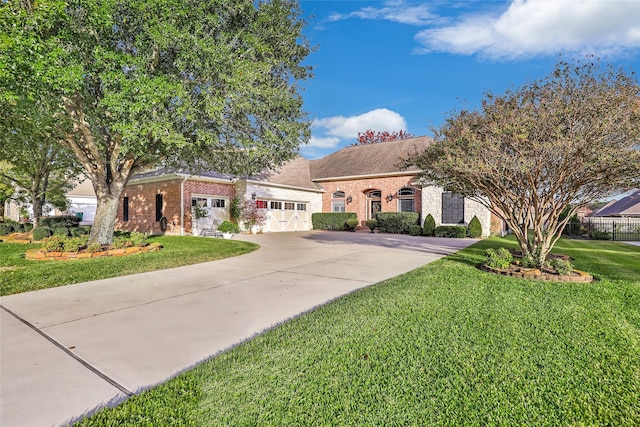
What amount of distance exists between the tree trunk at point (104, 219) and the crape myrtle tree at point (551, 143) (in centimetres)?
954

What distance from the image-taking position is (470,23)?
8977 mm

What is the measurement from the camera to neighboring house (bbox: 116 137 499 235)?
16.1m

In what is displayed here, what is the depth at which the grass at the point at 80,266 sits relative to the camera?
5.84 metres

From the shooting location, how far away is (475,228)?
16.2m

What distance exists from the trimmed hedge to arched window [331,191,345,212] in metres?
1.18

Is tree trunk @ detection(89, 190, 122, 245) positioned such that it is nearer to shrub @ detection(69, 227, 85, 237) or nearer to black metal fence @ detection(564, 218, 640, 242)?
shrub @ detection(69, 227, 85, 237)

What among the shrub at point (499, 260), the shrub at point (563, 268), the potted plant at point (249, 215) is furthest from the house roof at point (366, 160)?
the shrub at point (563, 268)

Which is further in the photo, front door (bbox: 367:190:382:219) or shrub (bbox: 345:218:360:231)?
front door (bbox: 367:190:382:219)

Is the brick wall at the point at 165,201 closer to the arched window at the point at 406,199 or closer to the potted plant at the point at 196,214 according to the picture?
the potted plant at the point at 196,214

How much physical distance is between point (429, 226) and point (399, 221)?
67.2 inches

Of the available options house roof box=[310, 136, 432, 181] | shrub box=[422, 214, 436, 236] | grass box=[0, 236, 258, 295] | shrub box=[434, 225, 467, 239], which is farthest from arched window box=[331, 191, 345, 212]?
grass box=[0, 236, 258, 295]

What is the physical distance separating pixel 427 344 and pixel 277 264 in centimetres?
520

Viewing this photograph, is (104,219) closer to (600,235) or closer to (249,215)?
(249,215)

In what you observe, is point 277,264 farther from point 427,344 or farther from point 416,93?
point 416,93
